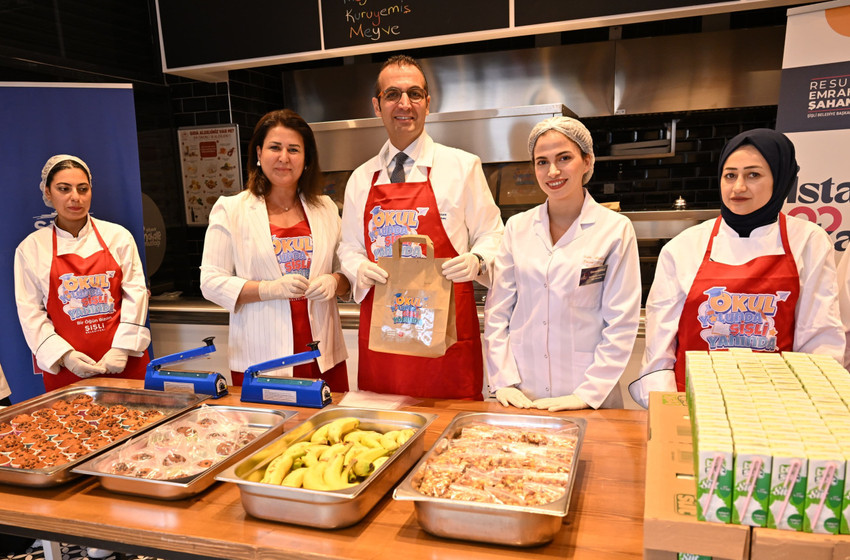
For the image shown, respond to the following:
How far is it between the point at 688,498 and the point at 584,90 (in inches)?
172

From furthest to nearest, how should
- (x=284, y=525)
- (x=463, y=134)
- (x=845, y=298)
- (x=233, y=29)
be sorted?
(x=463, y=134) → (x=233, y=29) → (x=845, y=298) → (x=284, y=525)

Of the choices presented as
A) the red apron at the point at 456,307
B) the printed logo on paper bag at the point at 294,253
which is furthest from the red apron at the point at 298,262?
the red apron at the point at 456,307

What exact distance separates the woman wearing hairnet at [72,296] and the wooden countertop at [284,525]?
1.64 m

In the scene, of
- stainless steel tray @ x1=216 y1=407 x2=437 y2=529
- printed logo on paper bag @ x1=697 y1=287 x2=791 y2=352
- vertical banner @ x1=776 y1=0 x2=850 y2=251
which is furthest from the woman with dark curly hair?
vertical banner @ x1=776 y1=0 x2=850 y2=251

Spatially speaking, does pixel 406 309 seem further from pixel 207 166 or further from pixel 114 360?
pixel 207 166

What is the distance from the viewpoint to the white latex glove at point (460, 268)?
2.19 meters

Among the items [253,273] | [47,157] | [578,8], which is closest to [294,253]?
[253,273]

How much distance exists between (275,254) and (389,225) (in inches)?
22.3

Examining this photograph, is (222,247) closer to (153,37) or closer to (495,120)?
(495,120)

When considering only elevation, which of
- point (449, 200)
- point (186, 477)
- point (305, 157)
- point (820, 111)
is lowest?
point (186, 477)

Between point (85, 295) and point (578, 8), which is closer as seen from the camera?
point (85, 295)

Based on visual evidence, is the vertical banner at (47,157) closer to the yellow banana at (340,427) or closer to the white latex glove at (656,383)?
the yellow banana at (340,427)

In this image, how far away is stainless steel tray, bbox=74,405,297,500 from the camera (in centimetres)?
147

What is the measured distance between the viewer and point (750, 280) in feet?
6.87
